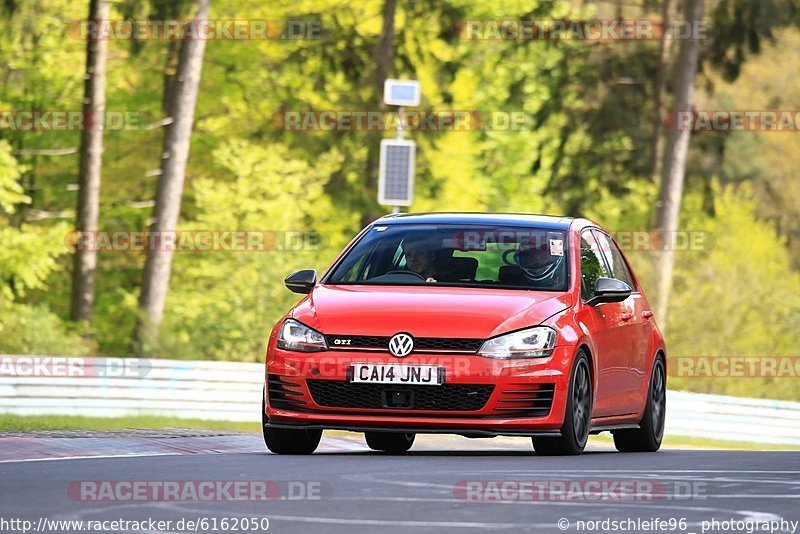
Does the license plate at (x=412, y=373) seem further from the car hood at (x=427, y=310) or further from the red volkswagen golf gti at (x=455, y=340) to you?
Result: the car hood at (x=427, y=310)

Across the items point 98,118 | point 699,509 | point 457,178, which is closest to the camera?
point 699,509

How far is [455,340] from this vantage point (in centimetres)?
1273

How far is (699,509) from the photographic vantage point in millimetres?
9844

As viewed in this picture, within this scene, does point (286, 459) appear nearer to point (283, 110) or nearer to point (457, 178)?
point (283, 110)

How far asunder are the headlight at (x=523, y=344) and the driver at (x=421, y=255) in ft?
4.16

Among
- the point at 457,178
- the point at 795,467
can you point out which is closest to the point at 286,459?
the point at 795,467

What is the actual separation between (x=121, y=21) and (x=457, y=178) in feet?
36.1

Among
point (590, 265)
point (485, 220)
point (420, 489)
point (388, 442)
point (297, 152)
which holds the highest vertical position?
point (485, 220)

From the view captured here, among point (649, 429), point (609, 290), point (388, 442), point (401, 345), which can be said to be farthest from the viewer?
point (388, 442)

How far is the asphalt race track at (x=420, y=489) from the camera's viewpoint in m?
9.20

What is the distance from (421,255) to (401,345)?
5.29 feet

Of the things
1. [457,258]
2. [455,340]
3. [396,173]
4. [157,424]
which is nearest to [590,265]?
[457,258]

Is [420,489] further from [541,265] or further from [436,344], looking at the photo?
[541,265]

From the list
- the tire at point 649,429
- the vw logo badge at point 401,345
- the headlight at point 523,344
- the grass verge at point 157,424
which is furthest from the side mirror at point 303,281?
the grass verge at point 157,424
